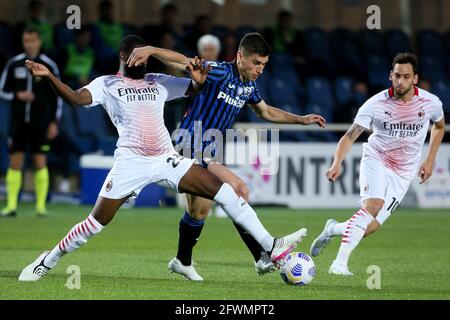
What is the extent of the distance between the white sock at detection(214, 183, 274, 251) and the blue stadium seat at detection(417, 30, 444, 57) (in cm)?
1380

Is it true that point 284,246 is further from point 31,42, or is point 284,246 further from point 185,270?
point 31,42

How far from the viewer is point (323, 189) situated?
56.3 ft

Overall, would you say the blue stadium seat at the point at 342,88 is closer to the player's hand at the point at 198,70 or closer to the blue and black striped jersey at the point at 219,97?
the blue and black striped jersey at the point at 219,97

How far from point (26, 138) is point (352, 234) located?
6.44 m

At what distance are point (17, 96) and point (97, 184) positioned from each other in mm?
2429

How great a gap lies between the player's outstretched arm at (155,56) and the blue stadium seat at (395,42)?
13.1 metres

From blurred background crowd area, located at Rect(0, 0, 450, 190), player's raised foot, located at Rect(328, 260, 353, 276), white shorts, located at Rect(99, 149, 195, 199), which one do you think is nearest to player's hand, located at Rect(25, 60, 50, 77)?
white shorts, located at Rect(99, 149, 195, 199)

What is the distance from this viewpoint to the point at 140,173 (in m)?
8.38

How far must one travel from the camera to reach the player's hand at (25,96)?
47.6 feet

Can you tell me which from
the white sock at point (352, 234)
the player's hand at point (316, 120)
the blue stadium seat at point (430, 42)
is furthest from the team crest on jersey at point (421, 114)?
the blue stadium seat at point (430, 42)

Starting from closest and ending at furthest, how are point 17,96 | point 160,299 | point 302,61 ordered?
point 160,299
point 17,96
point 302,61

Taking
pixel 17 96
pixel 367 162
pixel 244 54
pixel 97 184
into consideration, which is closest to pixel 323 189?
pixel 97 184

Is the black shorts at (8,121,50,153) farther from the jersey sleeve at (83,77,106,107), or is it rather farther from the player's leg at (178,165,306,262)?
the player's leg at (178,165,306,262)
